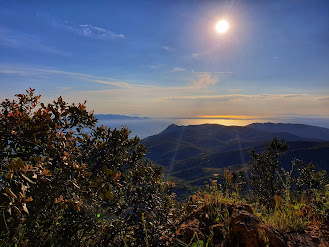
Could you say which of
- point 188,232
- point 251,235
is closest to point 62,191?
point 188,232

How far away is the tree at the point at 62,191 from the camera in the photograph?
2.35 m

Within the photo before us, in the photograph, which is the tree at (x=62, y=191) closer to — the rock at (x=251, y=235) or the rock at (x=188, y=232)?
the rock at (x=188, y=232)

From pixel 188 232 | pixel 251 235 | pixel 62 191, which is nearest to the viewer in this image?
pixel 62 191

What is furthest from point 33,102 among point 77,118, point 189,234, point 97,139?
point 189,234

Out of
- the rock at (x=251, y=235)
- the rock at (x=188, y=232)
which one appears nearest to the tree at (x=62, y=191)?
the rock at (x=188, y=232)

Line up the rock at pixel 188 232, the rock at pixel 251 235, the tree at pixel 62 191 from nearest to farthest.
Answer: the tree at pixel 62 191 → the rock at pixel 251 235 → the rock at pixel 188 232

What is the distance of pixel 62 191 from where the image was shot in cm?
255

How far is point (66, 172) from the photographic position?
8.58ft

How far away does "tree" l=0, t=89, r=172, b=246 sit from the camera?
2.35 meters

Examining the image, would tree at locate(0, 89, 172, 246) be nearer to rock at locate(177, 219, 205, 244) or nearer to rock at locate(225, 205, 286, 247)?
rock at locate(177, 219, 205, 244)

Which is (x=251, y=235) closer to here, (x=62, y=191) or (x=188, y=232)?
(x=188, y=232)

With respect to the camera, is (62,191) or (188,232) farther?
(188,232)

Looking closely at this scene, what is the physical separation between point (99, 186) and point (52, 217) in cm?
113

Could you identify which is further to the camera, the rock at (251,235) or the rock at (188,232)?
the rock at (188,232)
